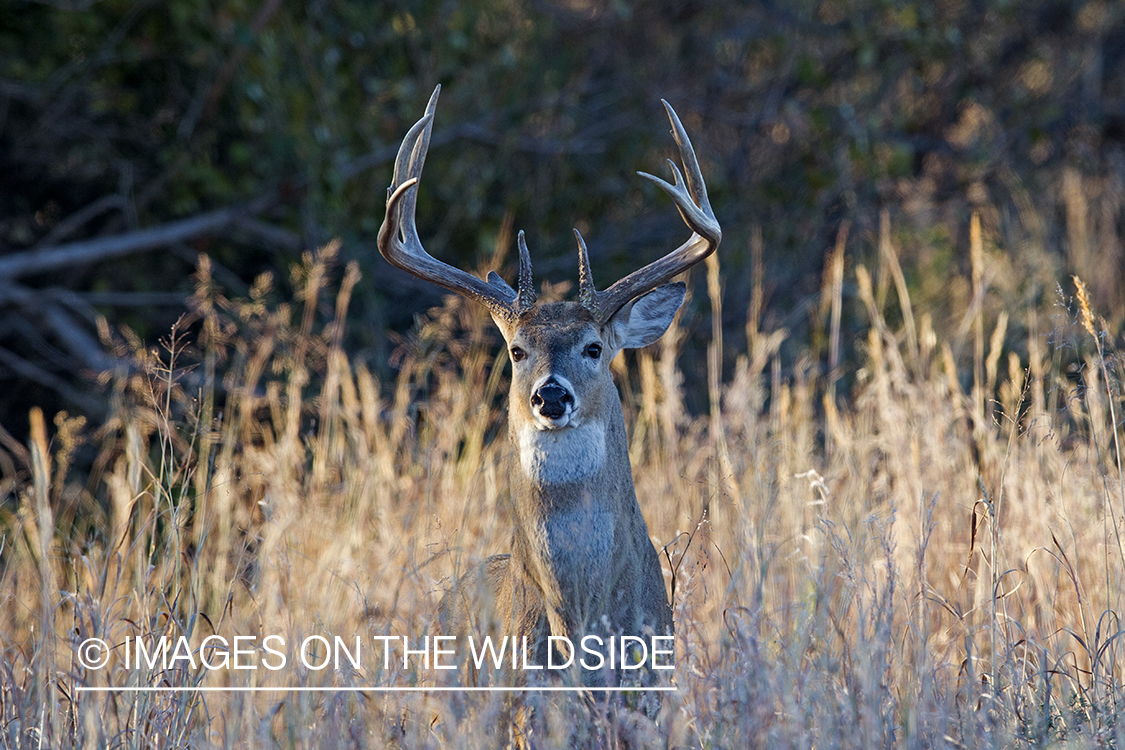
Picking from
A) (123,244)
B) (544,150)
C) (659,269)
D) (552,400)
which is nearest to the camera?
(552,400)

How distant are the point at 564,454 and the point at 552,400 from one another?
0.63 feet

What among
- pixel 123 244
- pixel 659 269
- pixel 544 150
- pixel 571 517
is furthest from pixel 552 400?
pixel 544 150

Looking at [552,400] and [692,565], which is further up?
[552,400]

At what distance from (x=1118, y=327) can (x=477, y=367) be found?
4.39 metres

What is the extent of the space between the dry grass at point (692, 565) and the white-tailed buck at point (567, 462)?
183 millimetres

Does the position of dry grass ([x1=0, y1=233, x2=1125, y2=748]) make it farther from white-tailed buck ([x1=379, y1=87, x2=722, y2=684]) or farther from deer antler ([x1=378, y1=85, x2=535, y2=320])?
deer antler ([x1=378, y1=85, x2=535, y2=320])

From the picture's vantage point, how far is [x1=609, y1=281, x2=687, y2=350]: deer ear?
14.4 ft

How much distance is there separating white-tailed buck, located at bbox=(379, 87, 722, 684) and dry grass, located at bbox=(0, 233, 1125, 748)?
183 mm

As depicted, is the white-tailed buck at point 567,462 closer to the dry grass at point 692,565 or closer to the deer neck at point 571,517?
the deer neck at point 571,517

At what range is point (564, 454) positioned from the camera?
147 inches

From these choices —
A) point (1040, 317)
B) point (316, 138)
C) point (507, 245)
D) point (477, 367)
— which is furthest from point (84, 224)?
point (1040, 317)

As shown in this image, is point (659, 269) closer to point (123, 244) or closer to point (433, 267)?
point (433, 267)

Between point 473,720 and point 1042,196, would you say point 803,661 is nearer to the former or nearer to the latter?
point 473,720

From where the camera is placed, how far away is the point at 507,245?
7.79m
